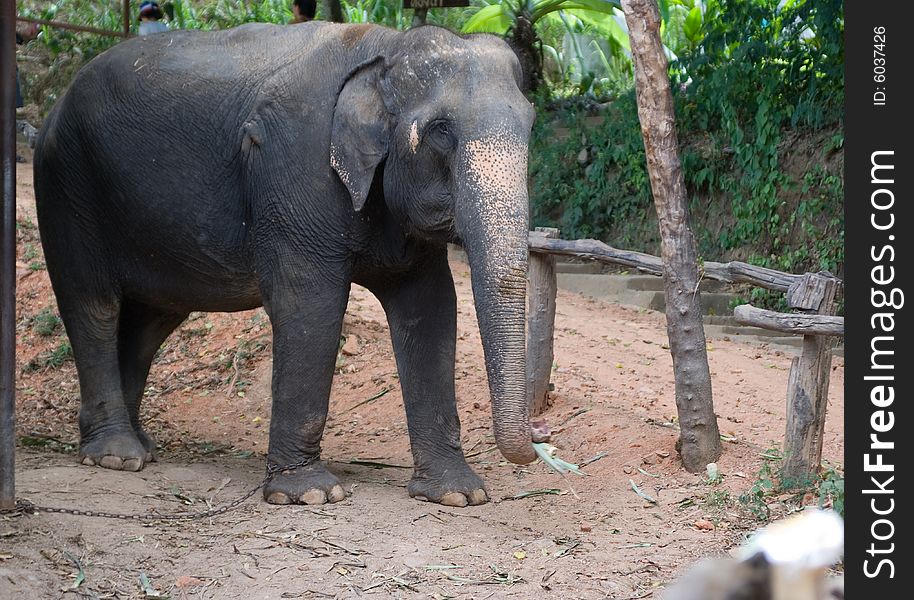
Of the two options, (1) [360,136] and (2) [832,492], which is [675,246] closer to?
(2) [832,492]

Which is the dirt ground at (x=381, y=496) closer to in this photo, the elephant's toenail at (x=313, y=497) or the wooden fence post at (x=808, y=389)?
the elephant's toenail at (x=313, y=497)

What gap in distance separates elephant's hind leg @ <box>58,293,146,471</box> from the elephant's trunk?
262cm

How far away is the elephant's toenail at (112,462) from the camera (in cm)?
667

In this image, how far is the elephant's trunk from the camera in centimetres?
517

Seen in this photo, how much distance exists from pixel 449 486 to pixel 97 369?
2.32 metres

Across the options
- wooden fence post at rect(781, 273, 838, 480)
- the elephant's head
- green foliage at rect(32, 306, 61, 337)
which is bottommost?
green foliage at rect(32, 306, 61, 337)

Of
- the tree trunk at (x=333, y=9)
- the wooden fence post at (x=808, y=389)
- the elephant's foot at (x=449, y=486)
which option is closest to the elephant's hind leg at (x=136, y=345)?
the elephant's foot at (x=449, y=486)

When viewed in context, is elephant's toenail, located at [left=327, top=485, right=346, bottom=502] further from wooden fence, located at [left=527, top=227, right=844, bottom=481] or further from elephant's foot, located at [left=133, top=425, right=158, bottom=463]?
wooden fence, located at [left=527, top=227, right=844, bottom=481]

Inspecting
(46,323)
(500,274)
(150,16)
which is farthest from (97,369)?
(46,323)

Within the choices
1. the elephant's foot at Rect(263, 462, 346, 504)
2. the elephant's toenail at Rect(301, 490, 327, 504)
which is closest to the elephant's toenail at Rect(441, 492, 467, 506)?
the elephant's foot at Rect(263, 462, 346, 504)

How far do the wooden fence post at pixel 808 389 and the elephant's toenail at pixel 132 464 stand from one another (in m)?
3.56

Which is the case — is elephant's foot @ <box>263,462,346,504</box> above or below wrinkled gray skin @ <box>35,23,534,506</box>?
below

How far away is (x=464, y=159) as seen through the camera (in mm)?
5414

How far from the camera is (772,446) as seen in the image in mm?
6844
